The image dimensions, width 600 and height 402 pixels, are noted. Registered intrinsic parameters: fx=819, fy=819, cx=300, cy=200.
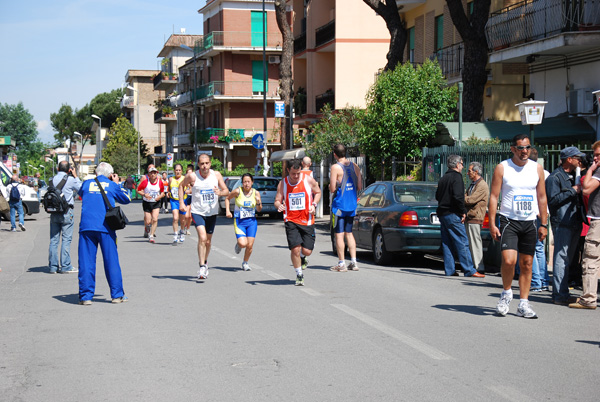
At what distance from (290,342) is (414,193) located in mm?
7890

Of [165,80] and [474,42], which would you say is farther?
[165,80]

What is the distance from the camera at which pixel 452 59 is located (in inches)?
1158

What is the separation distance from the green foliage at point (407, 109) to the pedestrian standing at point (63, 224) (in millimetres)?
11101

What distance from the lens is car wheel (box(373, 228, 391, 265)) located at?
48.7 ft

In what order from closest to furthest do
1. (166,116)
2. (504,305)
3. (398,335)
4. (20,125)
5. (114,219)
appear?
(398,335) → (504,305) → (114,219) → (166,116) → (20,125)

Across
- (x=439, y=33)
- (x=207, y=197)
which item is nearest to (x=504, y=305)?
(x=207, y=197)

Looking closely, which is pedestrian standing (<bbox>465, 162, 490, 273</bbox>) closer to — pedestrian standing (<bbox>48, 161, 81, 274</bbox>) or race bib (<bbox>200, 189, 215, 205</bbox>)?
race bib (<bbox>200, 189, 215, 205</bbox>)

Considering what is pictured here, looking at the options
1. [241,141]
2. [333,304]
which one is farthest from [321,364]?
[241,141]

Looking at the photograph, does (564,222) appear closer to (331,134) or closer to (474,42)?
(474,42)

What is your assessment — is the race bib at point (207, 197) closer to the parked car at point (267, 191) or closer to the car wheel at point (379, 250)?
the car wheel at point (379, 250)

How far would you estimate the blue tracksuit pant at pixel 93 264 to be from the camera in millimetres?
10234

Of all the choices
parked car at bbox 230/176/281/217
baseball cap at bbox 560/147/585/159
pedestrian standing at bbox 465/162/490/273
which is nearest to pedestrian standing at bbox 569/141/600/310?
baseball cap at bbox 560/147/585/159

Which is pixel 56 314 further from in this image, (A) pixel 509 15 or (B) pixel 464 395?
(A) pixel 509 15

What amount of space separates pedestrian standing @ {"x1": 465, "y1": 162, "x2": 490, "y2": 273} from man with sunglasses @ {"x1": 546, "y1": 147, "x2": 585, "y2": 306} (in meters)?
2.87
